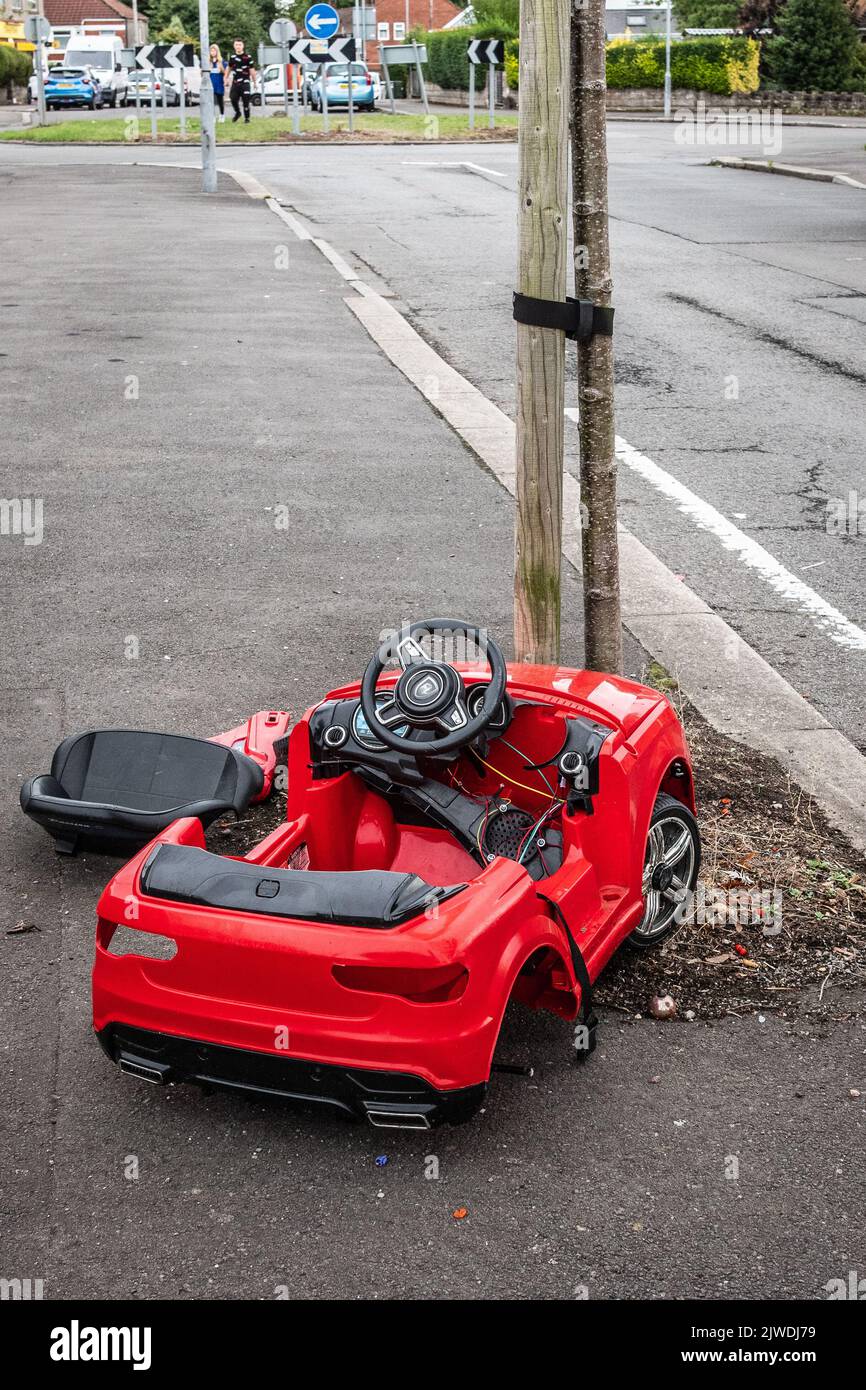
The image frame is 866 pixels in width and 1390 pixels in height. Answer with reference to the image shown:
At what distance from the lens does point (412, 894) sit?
3.24 m

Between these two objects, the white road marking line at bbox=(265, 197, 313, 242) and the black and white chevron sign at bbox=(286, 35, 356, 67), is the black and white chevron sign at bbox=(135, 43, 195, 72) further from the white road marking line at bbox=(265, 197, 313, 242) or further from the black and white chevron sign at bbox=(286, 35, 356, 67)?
the white road marking line at bbox=(265, 197, 313, 242)

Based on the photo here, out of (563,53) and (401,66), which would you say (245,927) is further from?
(401,66)

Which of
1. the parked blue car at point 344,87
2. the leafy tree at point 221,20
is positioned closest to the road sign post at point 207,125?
the parked blue car at point 344,87

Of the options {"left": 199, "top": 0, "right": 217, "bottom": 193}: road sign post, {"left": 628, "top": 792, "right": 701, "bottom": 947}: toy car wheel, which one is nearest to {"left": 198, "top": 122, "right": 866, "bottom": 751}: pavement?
{"left": 199, "top": 0, "right": 217, "bottom": 193}: road sign post

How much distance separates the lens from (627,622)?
21.1 feet

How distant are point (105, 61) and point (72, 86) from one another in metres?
4.62

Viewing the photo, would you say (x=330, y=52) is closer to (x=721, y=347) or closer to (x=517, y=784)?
(x=721, y=347)

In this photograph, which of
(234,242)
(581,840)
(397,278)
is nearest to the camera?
(581,840)

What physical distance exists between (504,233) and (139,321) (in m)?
6.77

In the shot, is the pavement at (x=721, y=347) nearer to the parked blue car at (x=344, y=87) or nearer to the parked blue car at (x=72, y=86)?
the parked blue car at (x=344, y=87)

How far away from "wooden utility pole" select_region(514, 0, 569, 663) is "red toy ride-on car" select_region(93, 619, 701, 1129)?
30.8 inches

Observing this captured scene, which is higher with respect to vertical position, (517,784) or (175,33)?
(175,33)

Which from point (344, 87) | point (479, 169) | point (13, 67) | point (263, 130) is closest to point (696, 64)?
point (344, 87)

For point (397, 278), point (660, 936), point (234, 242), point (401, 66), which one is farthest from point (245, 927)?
point (401, 66)
